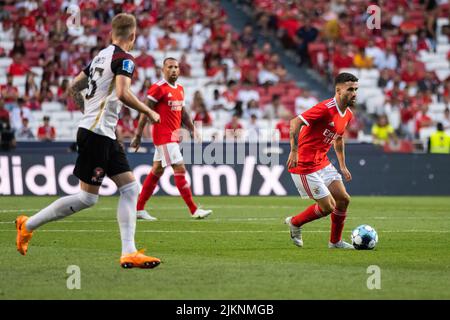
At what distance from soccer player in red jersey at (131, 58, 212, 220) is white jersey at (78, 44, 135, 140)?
6.23 metres

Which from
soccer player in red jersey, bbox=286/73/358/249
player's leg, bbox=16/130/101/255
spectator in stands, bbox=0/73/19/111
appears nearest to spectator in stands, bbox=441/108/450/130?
spectator in stands, bbox=0/73/19/111

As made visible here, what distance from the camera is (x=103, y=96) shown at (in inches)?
405

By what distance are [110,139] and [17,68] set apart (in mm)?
17147

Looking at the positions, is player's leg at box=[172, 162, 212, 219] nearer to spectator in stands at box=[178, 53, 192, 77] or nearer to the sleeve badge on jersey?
the sleeve badge on jersey

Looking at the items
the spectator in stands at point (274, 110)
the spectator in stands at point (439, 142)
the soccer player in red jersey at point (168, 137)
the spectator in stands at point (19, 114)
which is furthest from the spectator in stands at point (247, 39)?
the soccer player in red jersey at point (168, 137)

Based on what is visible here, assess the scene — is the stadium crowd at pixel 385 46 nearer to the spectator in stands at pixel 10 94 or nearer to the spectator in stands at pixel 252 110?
the spectator in stands at pixel 252 110

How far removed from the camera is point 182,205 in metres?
20.4

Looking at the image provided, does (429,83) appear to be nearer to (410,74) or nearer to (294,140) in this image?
(410,74)

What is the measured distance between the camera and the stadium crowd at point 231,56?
85.4ft

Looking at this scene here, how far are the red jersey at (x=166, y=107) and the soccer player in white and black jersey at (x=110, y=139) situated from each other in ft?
21.1

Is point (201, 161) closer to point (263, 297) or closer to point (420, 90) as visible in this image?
point (420, 90)

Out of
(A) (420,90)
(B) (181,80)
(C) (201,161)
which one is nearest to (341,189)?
(C) (201,161)

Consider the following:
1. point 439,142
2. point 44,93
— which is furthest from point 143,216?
point 439,142
